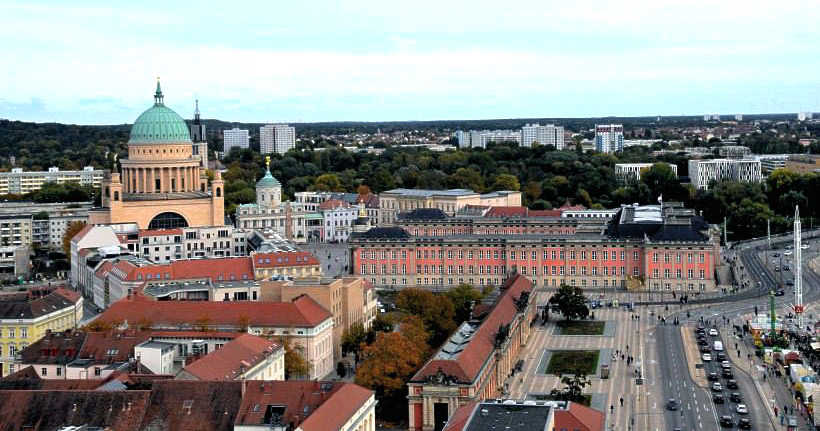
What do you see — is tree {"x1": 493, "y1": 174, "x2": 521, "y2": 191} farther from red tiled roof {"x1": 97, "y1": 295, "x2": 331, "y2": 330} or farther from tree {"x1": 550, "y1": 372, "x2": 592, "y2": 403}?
tree {"x1": 550, "y1": 372, "x2": 592, "y2": 403}

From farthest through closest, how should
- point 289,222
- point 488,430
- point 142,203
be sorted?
point 289,222 < point 142,203 < point 488,430

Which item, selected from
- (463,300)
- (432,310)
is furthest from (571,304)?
(432,310)

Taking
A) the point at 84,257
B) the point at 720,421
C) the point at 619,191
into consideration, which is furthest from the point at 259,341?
the point at 619,191

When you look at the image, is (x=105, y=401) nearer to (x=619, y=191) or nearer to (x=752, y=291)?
(x=752, y=291)

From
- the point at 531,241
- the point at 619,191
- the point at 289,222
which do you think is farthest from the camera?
the point at 619,191

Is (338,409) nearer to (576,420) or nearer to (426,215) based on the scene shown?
(576,420)

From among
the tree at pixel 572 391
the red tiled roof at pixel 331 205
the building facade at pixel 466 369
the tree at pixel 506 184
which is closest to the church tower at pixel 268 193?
the red tiled roof at pixel 331 205
